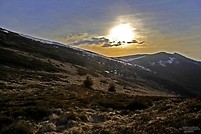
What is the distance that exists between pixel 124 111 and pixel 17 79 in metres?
42.6

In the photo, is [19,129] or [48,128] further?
[48,128]

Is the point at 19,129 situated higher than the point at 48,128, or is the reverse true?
the point at 48,128

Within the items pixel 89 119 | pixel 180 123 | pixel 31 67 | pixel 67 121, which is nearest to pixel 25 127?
pixel 67 121

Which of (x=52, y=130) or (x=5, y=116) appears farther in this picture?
(x=5, y=116)

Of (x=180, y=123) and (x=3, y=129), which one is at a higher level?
(x=180, y=123)

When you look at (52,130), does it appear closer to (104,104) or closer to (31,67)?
(104,104)

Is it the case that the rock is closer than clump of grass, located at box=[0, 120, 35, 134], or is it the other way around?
clump of grass, located at box=[0, 120, 35, 134]

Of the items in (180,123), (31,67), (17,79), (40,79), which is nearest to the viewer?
(180,123)

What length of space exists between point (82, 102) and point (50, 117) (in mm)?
9685

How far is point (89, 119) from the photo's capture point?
2681 centimetres

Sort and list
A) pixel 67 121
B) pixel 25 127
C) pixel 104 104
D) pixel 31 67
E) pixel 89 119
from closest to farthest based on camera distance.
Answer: pixel 25 127
pixel 67 121
pixel 89 119
pixel 104 104
pixel 31 67

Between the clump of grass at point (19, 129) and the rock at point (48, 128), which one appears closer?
the clump of grass at point (19, 129)

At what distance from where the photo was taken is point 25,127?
2233cm

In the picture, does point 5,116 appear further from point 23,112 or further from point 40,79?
point 40,79
